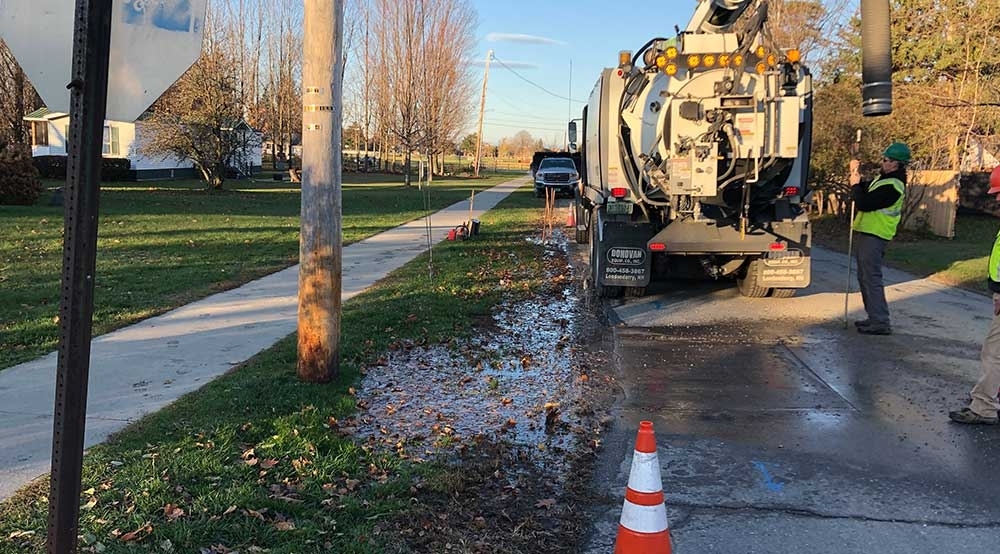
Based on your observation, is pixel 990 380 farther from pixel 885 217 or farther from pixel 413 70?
pixel 413 70

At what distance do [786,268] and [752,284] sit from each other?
0.69 meters

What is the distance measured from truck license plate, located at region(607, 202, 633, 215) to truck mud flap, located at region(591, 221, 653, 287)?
0.15m

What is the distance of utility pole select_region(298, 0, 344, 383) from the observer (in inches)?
215

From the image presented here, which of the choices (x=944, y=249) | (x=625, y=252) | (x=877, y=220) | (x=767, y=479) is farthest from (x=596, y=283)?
(x=944, y=249)

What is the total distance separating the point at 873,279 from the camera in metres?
8.23

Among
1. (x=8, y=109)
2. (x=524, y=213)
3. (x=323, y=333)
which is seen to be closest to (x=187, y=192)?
(x=8, y=109)

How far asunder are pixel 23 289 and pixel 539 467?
7.40m

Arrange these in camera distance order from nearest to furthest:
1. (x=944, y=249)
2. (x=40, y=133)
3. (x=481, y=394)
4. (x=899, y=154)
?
(x=481, y=394)
(x=899, y=154)
(x=944, y=249)
(x=40, y=133)

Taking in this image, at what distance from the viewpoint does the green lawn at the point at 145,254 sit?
7.88 m

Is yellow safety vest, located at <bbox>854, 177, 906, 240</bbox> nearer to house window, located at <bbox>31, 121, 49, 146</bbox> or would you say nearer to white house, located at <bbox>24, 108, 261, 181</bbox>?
white house, located at <bbox>24, 108, 261, 181</bbox>

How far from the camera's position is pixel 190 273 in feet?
35.3

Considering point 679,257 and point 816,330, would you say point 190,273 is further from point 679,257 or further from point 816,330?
point 816,330

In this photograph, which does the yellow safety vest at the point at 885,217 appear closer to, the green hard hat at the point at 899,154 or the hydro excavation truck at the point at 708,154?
the green hard hat at the point at 899,154

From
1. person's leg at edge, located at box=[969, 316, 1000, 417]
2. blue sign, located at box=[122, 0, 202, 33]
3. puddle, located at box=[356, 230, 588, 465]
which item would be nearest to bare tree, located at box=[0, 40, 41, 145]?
puddle, located at box=[356, 230, 588, 465]
